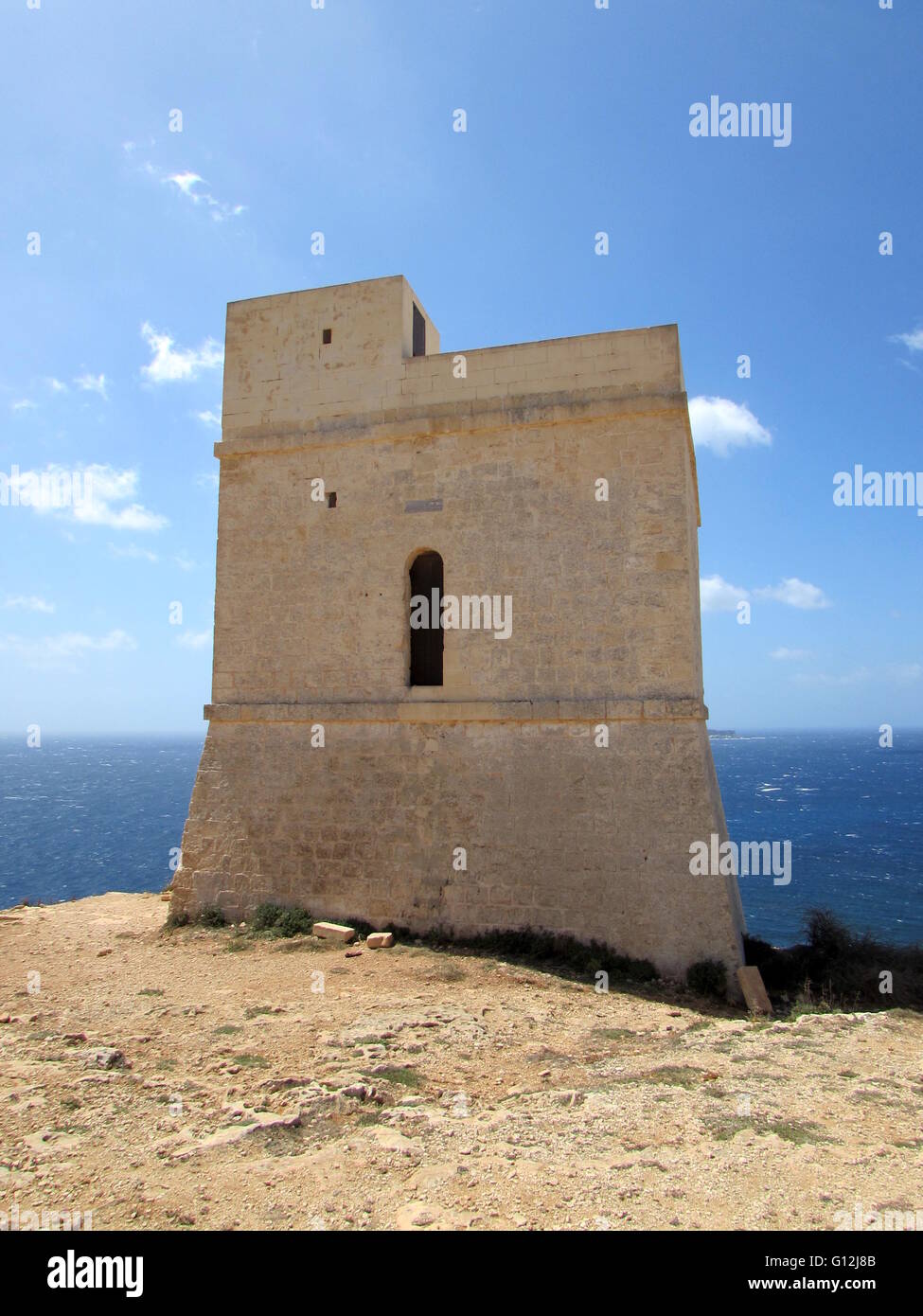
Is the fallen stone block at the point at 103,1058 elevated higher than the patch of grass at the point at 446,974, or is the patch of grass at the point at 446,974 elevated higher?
the fallen stone block at the point at 103,1058

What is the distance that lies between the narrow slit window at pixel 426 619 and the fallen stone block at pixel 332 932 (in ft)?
11.9

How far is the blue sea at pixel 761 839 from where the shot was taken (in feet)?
96.2

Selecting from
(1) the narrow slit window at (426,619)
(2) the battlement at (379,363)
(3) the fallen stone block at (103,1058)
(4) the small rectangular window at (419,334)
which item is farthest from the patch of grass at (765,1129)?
(4) the small rectangular window at (419,334)

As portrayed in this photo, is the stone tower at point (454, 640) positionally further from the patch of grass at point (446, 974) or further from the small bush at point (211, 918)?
the patch of grass at point (446, 974)

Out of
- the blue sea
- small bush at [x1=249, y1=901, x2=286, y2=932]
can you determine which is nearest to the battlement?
small bush at [x1=249, y1=901, x2=286, y2=932]

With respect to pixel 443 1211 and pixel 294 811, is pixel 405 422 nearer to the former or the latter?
pixel 294 811

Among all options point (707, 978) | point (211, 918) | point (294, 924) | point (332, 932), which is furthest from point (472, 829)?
point (211, 918)

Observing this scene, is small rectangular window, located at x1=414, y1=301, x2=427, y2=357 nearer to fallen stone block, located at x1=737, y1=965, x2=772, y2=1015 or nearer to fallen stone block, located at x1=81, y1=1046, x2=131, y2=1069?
fallen stone block, located at x1=737, y1=965, x2=772, y2=1015

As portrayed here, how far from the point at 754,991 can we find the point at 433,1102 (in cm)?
437

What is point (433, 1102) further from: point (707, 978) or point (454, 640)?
point (454, 640)

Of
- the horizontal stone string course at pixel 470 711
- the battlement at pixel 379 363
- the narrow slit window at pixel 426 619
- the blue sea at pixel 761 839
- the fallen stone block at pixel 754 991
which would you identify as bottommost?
the blue sea at pixel 761 839

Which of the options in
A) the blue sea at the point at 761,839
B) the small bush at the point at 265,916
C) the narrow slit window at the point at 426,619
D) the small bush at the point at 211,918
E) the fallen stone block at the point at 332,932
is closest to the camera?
the fallen stone block at the point at 332,932

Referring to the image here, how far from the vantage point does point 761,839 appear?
45719 millimetres
